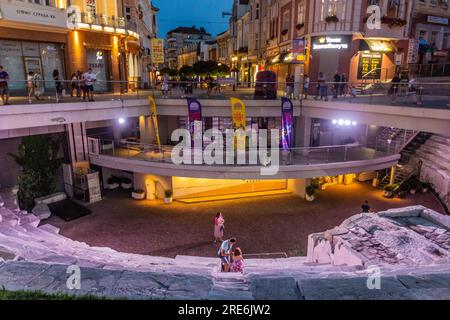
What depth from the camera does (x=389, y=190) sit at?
1925 centimetres

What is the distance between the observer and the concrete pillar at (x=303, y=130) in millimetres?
21094

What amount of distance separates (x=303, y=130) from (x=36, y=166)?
16.6 m

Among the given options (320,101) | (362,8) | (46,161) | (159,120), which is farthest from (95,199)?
(362,8)

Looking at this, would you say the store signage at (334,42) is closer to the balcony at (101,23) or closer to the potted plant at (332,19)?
the potted plant at (332,19)

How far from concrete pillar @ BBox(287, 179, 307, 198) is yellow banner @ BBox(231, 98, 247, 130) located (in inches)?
206

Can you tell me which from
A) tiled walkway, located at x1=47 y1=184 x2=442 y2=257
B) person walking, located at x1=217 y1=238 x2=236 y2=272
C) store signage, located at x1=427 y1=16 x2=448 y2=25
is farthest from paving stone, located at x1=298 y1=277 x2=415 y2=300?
store signage, located at x1=427 y1=16 x2=448 y2=25

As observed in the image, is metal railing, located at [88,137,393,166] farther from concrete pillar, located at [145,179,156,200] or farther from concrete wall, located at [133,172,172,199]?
concrete pillar, located at [145,179,156,200]

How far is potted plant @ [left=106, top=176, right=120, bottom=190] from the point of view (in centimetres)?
2041

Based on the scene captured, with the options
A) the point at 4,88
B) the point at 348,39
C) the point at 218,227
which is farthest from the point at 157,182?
the point at 348,39

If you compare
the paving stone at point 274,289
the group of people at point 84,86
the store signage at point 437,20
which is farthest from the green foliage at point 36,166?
the store signage at point 437,20

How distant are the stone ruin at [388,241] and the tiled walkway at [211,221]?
203 inches

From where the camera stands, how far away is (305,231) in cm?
1497

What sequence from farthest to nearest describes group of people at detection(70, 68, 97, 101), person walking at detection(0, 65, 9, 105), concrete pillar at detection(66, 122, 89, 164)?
concrete pillar at detection(66, 122, 89, 164) → group of people at detection(70, 68, 97, 101) → person walking at detection(0, 65, 9, 105)
